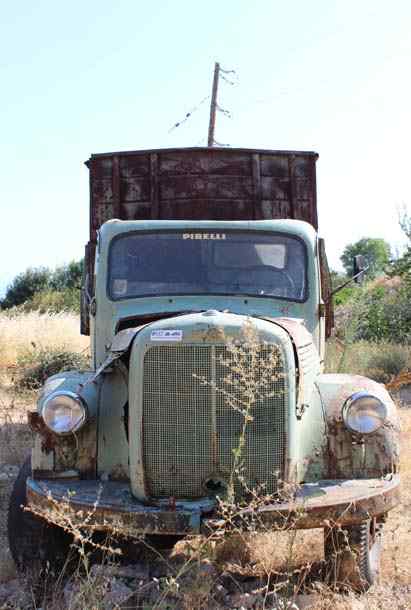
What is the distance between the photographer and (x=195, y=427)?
4.17 m

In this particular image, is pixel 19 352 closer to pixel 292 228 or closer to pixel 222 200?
pixel 222 200

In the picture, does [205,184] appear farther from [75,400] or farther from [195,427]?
[195,427]

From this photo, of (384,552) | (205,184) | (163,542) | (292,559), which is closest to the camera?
(292,559)

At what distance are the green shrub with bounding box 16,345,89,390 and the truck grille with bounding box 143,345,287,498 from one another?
27.2 feet

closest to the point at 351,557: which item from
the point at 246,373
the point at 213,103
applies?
the point at 246,373

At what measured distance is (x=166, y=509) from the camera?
4.05 meters

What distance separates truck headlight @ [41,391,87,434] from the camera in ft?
14.4

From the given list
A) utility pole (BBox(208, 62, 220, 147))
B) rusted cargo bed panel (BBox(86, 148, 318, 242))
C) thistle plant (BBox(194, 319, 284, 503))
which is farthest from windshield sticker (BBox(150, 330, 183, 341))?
utility pole (BBox(208, 62, 220, 147))

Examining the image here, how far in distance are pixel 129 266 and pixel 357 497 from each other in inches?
97.8

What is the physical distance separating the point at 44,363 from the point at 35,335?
11.0ft

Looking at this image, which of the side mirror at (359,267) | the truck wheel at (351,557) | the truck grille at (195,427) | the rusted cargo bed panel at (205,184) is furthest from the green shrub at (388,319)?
the truck grille at (195,427)

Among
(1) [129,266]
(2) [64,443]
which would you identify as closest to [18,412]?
(1) [129,266]

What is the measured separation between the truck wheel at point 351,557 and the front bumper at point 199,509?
0.24 metres

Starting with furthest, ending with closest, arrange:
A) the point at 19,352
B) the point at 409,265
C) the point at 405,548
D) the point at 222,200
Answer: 1. the point at 19,352
2. the point at 409,265
3. the point at 222,200
4. the point at 405,548
